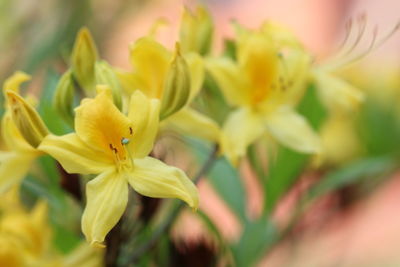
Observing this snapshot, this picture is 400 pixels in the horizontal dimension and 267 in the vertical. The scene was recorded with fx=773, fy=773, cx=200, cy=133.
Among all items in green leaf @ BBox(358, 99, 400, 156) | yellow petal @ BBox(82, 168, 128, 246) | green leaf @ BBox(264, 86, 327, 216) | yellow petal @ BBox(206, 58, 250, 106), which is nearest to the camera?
yellow petal @ BBox(82, 168, 128, 246)

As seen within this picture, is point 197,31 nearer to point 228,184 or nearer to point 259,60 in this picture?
point 259,60

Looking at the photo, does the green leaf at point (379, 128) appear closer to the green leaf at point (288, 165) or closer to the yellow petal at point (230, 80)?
the green leaf at point (288, 165)

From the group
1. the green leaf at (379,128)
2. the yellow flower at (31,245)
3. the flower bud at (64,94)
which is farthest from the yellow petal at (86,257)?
the green leaf at (379,128)

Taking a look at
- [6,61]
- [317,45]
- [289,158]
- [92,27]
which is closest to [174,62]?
[289,158]

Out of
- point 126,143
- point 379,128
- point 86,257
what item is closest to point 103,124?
point 126,143

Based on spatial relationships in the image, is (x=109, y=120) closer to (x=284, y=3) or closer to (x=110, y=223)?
(x=110, y=223)

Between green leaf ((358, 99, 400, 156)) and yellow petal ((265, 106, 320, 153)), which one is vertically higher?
yellow petal ((265, 106, 320, 153))

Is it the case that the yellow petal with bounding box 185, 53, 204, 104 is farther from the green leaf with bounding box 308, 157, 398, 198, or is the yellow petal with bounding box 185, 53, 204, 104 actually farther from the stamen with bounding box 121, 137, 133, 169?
the green leaf with bounding box 308, 157, 398, 198

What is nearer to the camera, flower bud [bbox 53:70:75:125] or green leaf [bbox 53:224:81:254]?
flower bud [bbox 53:70:75:125]

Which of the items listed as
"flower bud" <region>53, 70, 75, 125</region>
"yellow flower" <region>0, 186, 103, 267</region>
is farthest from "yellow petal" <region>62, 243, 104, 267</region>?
"flower bud" <region>53, 70, 75, 125</region>
